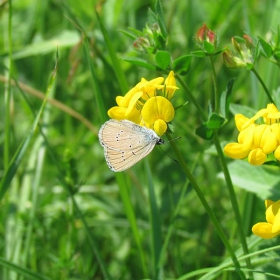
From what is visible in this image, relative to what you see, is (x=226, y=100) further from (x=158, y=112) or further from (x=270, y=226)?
(x=270, y=226)

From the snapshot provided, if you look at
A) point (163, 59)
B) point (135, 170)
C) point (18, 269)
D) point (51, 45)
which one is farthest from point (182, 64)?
point (51, 45)

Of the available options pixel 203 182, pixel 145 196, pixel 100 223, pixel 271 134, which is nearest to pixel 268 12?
pixel 203 182

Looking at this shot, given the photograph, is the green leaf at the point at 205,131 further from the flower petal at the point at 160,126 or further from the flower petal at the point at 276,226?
the flower petal at the point at 276,226

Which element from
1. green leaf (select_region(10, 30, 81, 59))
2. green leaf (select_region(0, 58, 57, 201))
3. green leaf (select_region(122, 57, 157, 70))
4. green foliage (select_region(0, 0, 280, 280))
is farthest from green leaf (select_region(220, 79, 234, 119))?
green leaf (select_region(10, 30, 81, 59))

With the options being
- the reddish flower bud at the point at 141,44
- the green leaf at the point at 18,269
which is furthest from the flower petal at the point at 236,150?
A: the green leaf at the point at 18,269

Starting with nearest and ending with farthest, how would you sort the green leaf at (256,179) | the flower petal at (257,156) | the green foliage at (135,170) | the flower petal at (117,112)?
the flower petal at (257,156) → the flower petal at (117,112) → the green foliage at (135,170) → the green leaf at (256,179)

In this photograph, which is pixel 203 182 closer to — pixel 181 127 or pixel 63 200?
pixel 181 127
